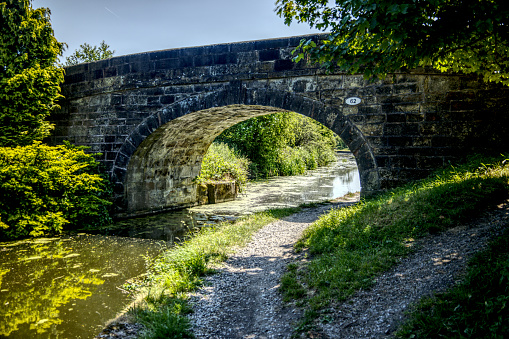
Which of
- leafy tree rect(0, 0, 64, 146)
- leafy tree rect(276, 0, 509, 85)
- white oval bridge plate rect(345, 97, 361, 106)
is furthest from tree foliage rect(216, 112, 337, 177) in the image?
leafy tree rect(276, 0, 509, 85)

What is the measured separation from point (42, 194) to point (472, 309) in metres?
7.93

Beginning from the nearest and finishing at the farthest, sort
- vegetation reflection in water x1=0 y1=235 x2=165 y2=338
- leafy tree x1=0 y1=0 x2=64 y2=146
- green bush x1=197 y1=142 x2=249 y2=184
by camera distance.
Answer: vegetation reflection in water x1=0 y1=235 x2=165 y2=338
leafy tree x1=0 y1=0 x2=64 y2=146
green bush x1=197 y1=142 x2=249 y2=184

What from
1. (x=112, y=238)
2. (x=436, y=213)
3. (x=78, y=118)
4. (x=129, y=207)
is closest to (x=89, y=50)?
(x=78, y=118)

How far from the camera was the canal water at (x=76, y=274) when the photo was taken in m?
3.72

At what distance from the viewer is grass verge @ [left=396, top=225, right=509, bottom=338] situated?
222 centimetres

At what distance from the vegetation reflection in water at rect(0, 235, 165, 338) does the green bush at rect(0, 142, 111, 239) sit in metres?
0.43

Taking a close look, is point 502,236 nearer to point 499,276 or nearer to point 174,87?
point 499,276

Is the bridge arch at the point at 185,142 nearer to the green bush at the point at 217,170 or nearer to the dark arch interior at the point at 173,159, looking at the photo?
the dark arch interior at the point at 173,159

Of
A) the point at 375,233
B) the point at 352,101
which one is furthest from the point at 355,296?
the point at 352,101

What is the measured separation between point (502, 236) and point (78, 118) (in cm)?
1032

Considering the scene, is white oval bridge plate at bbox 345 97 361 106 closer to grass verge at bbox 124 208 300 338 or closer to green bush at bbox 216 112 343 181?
grass verge at bbox 124 208 300 338

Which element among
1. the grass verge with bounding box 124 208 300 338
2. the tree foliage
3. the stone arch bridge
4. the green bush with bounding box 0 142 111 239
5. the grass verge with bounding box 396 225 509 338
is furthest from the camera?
the tree foliage

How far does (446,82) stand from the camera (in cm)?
641

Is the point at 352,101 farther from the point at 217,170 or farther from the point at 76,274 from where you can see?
the point at 217,170
